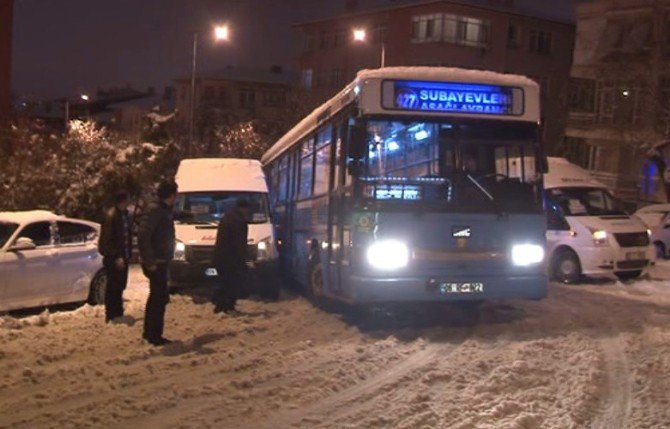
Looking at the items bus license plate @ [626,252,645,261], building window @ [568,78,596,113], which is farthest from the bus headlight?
building window @ [568,78,596,113]

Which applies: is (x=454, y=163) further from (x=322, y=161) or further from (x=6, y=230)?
(x=6, y=230)

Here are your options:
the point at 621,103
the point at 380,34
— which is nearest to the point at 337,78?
the point at 380,34

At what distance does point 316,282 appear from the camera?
12914 mm

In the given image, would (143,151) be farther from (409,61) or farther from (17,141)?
(409,61)

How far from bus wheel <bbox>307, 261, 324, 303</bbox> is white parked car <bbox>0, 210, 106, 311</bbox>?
3389 mm

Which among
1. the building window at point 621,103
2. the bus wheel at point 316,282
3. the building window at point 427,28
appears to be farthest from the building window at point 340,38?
the bus wheel at point 316,282

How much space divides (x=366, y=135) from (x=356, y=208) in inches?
35.7

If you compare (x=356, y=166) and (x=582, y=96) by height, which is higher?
(x=582, y=96)

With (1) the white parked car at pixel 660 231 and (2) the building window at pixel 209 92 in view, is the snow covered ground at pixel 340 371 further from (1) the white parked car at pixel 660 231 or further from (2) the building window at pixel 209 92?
(2) the building window at pixel 209 92

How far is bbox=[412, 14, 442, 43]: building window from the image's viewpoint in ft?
169

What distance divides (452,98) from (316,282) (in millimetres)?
3925

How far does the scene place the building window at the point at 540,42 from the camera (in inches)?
2132

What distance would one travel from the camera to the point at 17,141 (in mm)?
24766

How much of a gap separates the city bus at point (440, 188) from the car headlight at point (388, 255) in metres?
0.01
